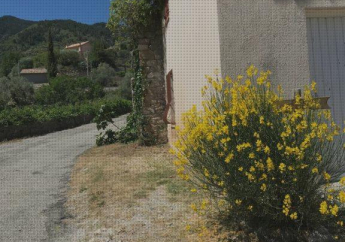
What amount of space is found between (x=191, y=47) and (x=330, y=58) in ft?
7.84

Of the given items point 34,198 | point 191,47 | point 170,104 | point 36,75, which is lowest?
point 34,198

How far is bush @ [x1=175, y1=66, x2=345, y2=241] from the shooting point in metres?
2.75

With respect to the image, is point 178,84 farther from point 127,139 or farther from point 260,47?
point 127,139

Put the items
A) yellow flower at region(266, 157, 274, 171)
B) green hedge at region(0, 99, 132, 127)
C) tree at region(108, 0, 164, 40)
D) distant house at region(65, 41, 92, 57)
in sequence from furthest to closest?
distant house at region(65, 41, 92, 57) < green hedge at region(0, 99, 132, 127) < tree at region(108, 0, 164, 40) < yellow flower at region(266, 157, 274, 171)

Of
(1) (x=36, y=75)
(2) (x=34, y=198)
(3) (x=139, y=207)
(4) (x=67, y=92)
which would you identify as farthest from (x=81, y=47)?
(3) (x=139, y=207)

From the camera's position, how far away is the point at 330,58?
4859 mm

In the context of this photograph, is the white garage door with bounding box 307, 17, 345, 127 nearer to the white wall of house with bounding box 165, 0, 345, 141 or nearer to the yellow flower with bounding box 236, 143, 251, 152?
the white wall of house with bounding box 165, 0, 345, 141

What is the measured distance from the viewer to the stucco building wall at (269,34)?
4.58m

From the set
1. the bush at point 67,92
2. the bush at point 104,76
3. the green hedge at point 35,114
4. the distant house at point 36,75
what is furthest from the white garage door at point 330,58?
the distant house at point 36,75

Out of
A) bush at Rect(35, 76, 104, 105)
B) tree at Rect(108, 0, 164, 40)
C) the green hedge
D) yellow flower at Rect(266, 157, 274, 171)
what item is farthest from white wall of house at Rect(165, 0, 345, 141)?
bush at Rect(35, 76, 104, 105)

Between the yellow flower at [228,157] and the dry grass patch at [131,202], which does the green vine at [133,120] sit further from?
the yellow flower at [228,157]

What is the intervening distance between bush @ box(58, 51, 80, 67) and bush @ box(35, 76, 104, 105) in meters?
25.6

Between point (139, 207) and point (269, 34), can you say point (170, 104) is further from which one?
point (139, 207)

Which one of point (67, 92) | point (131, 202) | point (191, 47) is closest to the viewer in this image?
point (131, 202)
